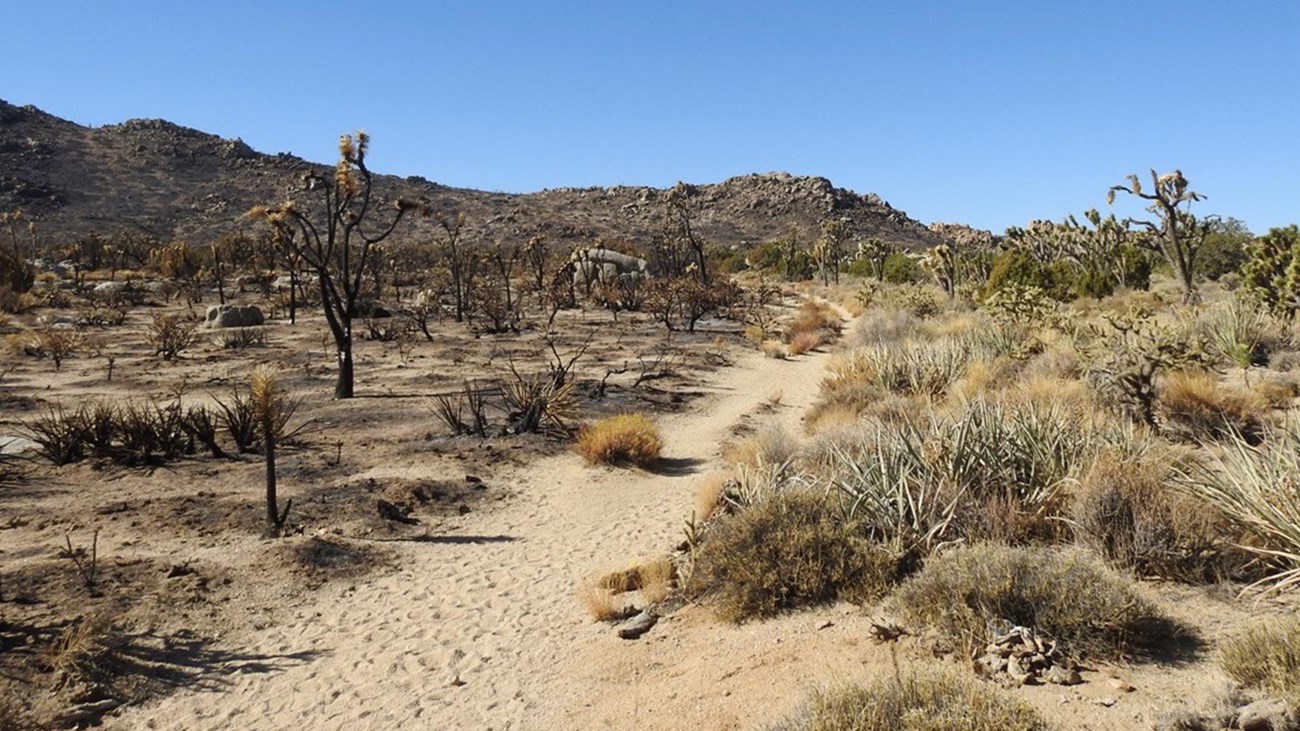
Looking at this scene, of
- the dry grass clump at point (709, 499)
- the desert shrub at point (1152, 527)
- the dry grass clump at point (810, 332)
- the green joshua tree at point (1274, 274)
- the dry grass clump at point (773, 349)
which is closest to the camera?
the desert shrub at point (1152, 527)

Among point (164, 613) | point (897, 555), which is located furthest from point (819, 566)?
point (164, 613)

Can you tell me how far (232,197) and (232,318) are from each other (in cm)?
5197

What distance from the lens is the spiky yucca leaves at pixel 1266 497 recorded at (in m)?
4.71

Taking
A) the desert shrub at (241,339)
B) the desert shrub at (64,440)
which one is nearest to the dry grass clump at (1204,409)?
the desert shrub at (64,440)

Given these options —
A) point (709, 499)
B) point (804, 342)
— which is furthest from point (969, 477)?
point (804, 342)

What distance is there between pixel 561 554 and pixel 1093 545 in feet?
15.8

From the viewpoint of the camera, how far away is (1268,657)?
358cm

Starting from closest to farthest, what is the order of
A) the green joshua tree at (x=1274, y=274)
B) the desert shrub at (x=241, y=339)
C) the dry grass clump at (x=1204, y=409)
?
the dry grass clump at (x=1204, y=409) → the green joshua tree at (x=1274, y=274) → the desert shrub at (x=241, y=339)

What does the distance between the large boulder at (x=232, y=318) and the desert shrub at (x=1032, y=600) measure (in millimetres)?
25355

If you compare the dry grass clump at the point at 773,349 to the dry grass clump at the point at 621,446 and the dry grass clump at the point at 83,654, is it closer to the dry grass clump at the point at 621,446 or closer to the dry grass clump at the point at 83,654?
the dry grass clump at the point at 621,446

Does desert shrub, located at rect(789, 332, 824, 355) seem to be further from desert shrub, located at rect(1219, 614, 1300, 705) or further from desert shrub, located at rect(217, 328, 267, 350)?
desert shrub, located at rect(1219, 614, 1300, 705)

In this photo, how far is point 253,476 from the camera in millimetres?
9820

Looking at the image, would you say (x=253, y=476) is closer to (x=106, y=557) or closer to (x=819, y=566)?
(x=106, y=557)

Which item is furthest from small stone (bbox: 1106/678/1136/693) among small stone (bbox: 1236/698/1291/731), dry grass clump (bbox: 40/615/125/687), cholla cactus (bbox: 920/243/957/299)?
cholla cactus (bbox: 920/243/957/299)
